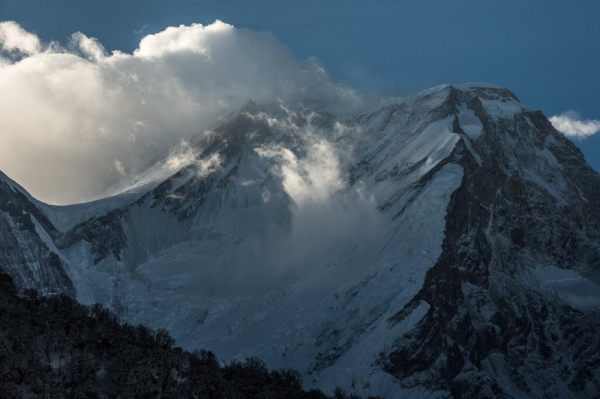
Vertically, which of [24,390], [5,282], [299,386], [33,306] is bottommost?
[24,390]

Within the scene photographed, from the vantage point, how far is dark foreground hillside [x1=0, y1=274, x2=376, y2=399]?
146m

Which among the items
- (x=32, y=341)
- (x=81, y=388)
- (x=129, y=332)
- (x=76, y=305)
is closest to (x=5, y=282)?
(x=76, y=305)

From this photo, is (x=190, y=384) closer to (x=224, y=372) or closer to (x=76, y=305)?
(x=224, y=372)

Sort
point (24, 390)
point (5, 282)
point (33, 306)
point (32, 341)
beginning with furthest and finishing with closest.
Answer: point (5, 282)
point (33, 306)
point (32, 341)
point (24, 390)

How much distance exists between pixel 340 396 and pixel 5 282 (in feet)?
214

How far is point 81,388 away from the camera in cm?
14700

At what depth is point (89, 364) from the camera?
153875 mm

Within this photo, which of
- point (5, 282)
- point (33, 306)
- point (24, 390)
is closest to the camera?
point (24, 390)

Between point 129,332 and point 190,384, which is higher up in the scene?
point 129,332

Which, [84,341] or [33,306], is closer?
[84,341]

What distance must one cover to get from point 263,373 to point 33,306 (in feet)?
150

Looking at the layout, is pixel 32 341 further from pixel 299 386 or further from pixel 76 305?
pixel 299 386

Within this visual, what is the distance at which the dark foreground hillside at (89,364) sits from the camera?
146 metres

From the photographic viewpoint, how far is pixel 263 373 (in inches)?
7854
